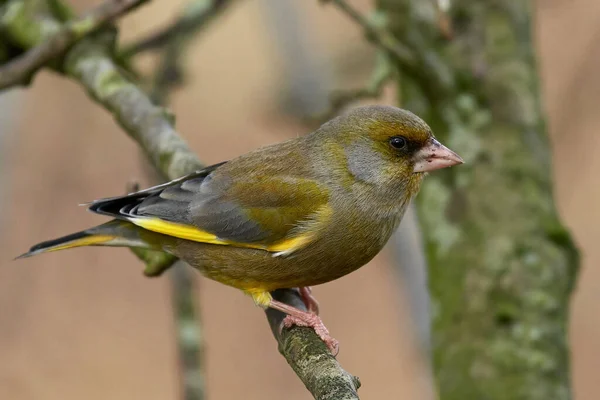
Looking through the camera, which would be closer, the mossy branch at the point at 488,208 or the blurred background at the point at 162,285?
the mossy branch at the point at 488,208

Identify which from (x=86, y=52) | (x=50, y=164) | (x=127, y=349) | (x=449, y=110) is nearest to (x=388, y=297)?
(x=127, y=349)

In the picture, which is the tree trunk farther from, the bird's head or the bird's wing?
the bird's wing

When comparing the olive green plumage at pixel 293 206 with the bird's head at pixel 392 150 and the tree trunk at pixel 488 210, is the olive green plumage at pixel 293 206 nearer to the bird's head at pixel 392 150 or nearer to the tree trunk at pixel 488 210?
the bird's head at pixel 392 150

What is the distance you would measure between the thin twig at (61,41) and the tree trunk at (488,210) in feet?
4.68

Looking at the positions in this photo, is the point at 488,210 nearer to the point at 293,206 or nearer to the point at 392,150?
the point at 392,150

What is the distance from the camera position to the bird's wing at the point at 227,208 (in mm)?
3574

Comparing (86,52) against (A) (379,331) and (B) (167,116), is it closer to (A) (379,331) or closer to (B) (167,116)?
(B) (167,116)

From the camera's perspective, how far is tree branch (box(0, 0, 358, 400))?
2.54 meters

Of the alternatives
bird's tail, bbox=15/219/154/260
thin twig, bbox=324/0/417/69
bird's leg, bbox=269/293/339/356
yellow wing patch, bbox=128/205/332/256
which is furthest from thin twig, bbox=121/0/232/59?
bird's leg, bbox=269/293/339/356

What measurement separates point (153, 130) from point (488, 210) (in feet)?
5.45

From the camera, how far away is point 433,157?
140 inches

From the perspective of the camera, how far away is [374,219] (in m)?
3.48

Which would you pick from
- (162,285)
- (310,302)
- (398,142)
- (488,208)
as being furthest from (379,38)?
(162,285)

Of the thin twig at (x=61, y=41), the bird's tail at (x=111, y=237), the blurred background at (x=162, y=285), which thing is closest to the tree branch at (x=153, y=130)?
the thin twig at (x=61, y=41)
